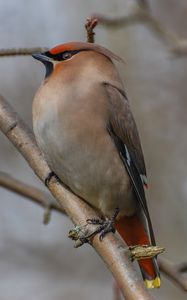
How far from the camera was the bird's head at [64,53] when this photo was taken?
165 inches

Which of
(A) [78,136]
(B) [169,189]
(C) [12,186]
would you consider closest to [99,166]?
(A) [78,136]

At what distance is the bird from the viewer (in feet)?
13.2

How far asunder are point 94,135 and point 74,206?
1.40 feet

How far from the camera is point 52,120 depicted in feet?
13.1

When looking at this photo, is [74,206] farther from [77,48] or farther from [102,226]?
[77,48]

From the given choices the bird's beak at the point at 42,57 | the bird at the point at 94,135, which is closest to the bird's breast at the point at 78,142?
the bird at the point at 94,135

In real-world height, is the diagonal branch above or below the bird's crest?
Answer: below

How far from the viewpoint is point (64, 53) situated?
4.25 meters

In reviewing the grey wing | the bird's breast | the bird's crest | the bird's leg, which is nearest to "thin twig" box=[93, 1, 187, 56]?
the bird's crest

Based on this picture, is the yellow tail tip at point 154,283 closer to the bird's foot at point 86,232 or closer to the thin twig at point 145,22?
the bird's foot at point 86,232

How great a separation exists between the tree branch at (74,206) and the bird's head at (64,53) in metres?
0.41

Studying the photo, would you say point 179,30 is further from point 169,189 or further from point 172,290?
point 172,290

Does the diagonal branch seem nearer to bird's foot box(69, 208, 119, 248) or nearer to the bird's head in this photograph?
bird's foot box(69, 208, 119, 248)

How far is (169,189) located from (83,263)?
0.97 m
